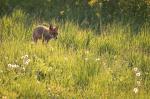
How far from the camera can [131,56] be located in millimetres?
9727

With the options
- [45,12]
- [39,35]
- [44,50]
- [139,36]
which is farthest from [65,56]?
[45,12]

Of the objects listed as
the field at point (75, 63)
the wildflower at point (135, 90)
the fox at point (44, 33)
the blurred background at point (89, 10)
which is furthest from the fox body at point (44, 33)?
the wildflower at point (135, 90)

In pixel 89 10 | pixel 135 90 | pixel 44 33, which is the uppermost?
pixel 89 10

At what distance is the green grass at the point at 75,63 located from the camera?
8164 mm

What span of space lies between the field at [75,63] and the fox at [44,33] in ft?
0.58

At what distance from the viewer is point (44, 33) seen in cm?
1055

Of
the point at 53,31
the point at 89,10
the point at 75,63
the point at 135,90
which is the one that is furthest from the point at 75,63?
the point at 89,10

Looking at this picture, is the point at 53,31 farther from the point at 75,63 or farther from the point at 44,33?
the point at 75,63

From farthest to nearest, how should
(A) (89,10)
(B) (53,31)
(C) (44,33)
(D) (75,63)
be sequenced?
(A) (89,10) → (C) (44,33) → (B) (53,31) → (D) (75,63)

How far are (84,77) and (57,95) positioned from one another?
813 mm

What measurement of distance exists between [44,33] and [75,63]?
179cm

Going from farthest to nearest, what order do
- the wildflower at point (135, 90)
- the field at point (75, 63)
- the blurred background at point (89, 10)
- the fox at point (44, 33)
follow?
the blurred background at point (89, 10), the fox at point (44, 33), the wildflower at point (135, 90), the field at point (75, 63)

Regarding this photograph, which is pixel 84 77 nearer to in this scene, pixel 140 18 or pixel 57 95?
pixel 57 95

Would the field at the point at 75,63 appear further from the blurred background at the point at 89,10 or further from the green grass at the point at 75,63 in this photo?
the blurred background at the point at 89,10
